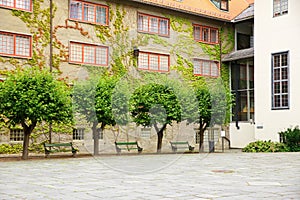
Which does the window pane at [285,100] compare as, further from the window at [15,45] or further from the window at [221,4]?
the window at [15,45]

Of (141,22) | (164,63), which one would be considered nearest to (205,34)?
(164,63)

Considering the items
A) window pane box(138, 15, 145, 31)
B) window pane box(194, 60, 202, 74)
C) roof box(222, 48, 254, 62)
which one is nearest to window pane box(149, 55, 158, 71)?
window pane box(138, 15, 145, 31)

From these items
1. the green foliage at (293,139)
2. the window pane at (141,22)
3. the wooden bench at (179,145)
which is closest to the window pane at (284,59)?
the green foliage at (293,139)

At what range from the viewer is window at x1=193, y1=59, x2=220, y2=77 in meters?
35.7

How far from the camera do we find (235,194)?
986 cm

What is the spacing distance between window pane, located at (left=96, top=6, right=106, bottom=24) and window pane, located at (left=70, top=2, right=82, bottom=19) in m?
1.34

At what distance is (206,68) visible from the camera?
3653cm

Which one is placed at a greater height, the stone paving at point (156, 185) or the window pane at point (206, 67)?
the window pane at point (206, 67)

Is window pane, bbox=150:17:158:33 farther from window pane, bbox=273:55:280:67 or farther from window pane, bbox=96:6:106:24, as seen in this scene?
window pane, bbox=273:55:280:67

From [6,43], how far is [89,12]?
595cm

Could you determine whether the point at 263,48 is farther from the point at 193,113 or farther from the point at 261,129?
the point at 193,113

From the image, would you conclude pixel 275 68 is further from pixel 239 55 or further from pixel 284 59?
pixel 239 55

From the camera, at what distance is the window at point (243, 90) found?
117ft

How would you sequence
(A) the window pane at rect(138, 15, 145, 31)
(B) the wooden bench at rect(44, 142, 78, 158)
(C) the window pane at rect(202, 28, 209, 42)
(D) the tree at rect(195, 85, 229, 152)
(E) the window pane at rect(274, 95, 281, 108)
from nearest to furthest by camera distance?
(B) the wooden bench at rect(44, 142, 78, 158)
(D) the tree at rect(195, 85, 229, 152)
(E) the window pane at rect(274, 95, 281, 108)
(A) the window pane at rect(138, 15, 145, 31)
(C) the window pane at rect(202, 28, 209, 42)
